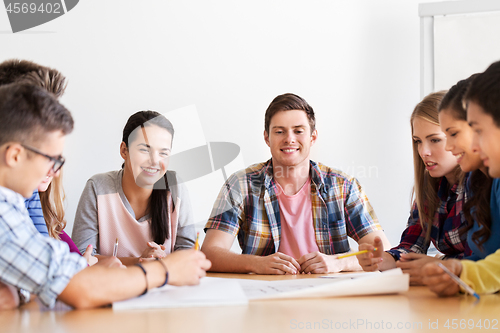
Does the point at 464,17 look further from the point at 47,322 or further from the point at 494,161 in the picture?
the point at 47,322

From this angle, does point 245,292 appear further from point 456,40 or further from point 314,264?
point 456,40

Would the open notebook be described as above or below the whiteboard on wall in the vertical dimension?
below

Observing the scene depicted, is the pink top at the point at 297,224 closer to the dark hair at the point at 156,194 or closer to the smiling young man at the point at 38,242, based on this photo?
the dark hair at the point at 156,194

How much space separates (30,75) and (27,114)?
1.67ft

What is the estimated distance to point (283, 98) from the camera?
1.90 metres

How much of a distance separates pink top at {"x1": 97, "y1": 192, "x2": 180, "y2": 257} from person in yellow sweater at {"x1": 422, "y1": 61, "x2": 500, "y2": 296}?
1.22 m

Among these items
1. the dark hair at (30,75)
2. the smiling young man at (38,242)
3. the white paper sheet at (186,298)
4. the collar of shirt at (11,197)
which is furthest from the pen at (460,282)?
the dark hair at (30,75)

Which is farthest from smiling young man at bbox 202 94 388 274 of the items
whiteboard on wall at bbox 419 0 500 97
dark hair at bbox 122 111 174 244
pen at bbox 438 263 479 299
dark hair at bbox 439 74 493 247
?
whiteboard on wall at bbox 419 0 500 97

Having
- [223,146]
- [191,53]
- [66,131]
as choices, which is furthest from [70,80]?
[66,131]

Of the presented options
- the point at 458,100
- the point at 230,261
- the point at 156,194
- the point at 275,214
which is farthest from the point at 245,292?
the point at 156,194

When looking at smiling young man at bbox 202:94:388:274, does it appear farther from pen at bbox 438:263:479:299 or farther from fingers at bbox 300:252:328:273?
pen at bbox 438:263:479:299

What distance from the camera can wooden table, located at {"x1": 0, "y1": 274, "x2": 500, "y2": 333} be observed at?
24.9 inches

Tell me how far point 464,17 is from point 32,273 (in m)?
2.49

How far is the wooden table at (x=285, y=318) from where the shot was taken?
0.63 meters
